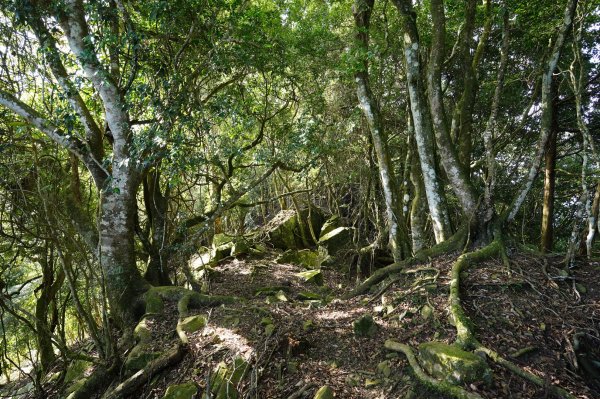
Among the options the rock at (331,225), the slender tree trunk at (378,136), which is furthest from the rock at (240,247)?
the slender tree trunk at (378,136)

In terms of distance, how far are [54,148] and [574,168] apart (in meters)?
15.0

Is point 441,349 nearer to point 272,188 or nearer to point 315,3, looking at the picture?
point 315,3

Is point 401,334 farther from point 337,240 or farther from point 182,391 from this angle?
point 337,240

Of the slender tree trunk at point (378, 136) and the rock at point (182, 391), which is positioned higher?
the slender tree trunk at point (378, 136)

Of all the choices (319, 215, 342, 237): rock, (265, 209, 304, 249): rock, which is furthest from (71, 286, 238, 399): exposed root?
(319, 215, 342, 237): rock

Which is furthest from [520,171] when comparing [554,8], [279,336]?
[279,336]

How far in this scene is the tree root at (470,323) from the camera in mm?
3463

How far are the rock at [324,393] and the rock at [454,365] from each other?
3.57ft

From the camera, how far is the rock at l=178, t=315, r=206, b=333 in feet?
17.4

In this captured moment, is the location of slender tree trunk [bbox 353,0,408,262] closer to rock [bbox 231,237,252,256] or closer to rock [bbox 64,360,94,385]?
rock [bbox 231,237,252,256]

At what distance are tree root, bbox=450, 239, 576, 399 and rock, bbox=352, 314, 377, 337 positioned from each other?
43.6 inches

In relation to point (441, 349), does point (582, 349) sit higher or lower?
lower

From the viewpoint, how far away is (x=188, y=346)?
4.81 m

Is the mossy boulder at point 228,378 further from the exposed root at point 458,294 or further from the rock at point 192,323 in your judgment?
the exposed root at point 458,294
